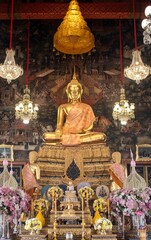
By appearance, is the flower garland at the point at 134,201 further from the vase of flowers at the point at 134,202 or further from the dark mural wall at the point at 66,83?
the dark mural wall at the point at 66,83

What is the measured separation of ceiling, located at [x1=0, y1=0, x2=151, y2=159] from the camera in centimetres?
1023

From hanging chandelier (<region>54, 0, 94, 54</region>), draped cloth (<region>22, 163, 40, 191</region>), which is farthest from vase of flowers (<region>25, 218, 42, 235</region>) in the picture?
hanging chandelier (<region>54, 0, 94, 54</region>)

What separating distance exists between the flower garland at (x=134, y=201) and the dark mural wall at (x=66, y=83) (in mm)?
4055

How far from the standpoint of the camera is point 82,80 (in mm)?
10867

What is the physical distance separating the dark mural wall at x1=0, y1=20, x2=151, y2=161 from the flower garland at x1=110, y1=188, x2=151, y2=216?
13.3 ft

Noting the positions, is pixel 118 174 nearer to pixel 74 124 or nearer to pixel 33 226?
pixel 33 226

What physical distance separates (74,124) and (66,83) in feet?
5.04

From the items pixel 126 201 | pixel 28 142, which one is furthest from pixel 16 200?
pixel 28 142

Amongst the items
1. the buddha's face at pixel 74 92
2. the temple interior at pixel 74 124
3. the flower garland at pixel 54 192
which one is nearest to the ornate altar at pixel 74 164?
the temple interior at pixel 74 124

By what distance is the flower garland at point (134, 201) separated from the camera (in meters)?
5.79

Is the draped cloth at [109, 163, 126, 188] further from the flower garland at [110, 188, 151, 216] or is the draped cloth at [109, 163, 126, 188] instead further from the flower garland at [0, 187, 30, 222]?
the flower garland at [0, 187, 30, 222]

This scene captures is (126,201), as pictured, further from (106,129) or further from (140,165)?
(106,129)

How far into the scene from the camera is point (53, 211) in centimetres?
675

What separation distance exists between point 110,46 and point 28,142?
3.32m
